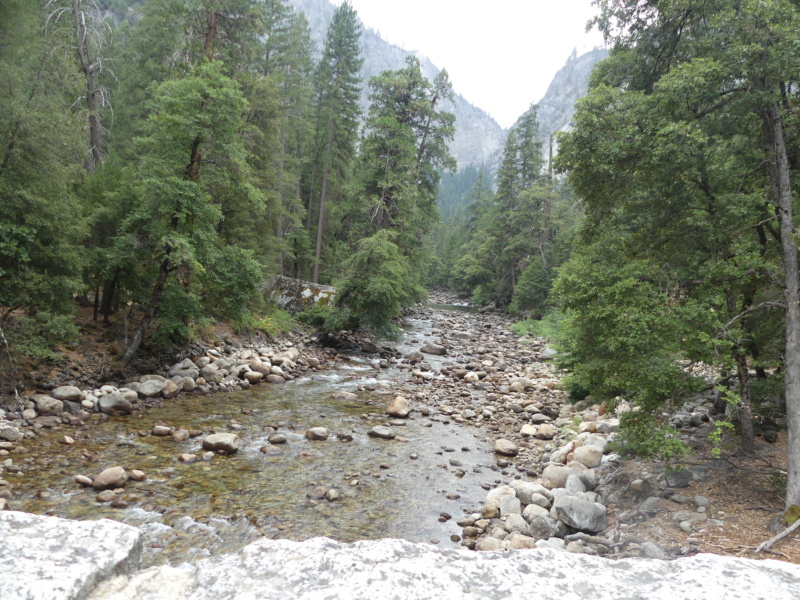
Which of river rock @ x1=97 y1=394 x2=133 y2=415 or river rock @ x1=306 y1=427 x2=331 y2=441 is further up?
river rock @ x1=97 y1=394 x2=133 y2=415

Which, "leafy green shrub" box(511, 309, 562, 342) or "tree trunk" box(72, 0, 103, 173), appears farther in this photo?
"leafy green shrub" box(511, 309, 562, 342)

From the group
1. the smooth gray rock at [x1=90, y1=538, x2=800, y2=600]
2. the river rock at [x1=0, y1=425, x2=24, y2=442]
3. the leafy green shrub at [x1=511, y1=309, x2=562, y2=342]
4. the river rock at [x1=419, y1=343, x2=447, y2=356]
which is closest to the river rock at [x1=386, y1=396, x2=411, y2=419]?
the river rock at [x1=0, y1=425, x2=24, y2=442]

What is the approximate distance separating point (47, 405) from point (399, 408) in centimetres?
760

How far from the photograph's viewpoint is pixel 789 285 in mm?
5496

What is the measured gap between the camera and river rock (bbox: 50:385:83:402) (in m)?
9.15

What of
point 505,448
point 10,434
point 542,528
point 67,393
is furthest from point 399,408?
point 10,434

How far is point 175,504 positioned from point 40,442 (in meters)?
3.40

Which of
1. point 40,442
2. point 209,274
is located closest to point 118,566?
point 40,442

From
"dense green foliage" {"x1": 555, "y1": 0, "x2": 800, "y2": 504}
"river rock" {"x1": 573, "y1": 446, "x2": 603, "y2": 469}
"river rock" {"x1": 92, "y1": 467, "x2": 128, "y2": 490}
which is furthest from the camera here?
"river rock" {"x1": 573, "y1": 446, "x2": 603, "y2": 469}

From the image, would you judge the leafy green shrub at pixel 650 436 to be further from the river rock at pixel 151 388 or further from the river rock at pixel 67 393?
the river rock at pixel 67 393

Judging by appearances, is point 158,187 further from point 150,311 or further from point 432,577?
point 432,577

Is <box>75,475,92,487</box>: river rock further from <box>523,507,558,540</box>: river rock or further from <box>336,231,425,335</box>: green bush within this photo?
<box>336,231,425,335</box>: green bush

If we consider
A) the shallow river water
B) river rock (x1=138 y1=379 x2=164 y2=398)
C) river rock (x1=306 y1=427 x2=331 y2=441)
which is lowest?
the shallow river water

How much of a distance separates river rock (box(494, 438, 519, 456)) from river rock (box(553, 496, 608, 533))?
3.05 meters
